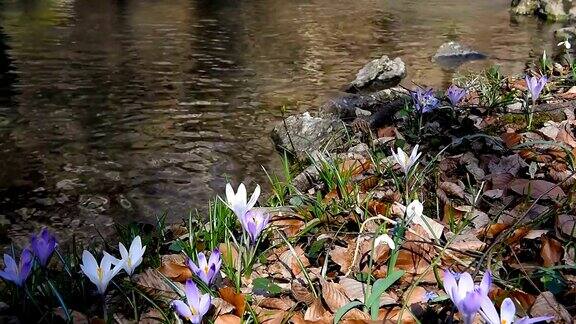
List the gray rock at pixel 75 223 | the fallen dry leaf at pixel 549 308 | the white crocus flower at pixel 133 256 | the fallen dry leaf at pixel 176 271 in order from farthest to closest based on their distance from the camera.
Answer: the gray rock at pixel 75 223 < the fallen dry leaf at pixel 176 271 < the white crocus flower at pixel 133 256 < the fallen dry leaf at pixel 549 308

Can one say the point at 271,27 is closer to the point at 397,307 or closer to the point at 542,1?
the point at 542,1

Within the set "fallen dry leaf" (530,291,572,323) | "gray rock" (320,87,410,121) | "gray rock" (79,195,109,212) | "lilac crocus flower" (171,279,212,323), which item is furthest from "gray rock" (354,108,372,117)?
"lilac crocus flower" (171,279,212,323)

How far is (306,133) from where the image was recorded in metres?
4.77

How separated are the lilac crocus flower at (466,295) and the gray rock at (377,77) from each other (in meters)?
6.56

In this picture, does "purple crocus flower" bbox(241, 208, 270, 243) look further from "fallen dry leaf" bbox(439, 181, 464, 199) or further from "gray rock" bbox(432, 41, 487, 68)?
"gray rock" bbox(432, 41, 487, 68)

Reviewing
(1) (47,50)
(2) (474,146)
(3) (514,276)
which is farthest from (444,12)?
(3) (514,276)

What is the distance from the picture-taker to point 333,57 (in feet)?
32.7

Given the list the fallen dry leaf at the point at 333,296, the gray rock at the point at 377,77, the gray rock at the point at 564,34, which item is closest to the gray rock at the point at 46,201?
the fallen dry leaf at the point at 333,296

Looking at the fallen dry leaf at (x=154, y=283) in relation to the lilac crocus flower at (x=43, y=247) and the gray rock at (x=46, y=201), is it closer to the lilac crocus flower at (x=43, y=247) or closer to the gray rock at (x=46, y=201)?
the lilac crocus flower at (x=43, y=247)

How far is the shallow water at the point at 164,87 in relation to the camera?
3.96 m

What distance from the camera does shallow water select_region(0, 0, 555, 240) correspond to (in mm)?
3963

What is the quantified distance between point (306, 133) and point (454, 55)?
628cm

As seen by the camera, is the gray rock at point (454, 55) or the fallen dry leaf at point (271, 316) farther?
the gray rock at point (454, 55)

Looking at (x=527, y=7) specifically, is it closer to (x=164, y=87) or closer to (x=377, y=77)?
(x=377, y=77)
